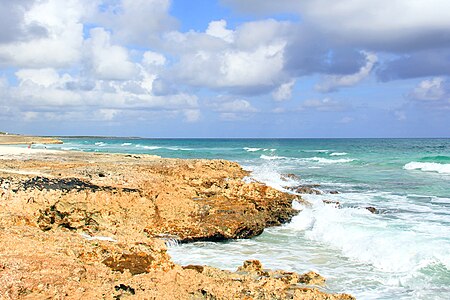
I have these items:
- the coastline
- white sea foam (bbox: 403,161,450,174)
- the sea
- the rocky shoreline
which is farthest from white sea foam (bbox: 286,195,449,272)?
the coastline

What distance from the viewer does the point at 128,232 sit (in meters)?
8.09

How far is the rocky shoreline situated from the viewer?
213 inches

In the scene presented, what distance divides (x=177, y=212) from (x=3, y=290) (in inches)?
→ 239

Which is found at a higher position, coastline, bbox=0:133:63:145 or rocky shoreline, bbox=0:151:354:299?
coastline, bbox=0:133:63:145

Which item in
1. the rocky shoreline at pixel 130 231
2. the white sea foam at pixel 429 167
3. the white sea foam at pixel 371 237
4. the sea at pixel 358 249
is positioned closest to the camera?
the rocky shoreline at pixel 130 231

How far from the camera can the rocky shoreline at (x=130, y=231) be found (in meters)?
5.41

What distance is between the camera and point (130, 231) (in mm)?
8305

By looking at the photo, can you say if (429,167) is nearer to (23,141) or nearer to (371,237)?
(371,237)

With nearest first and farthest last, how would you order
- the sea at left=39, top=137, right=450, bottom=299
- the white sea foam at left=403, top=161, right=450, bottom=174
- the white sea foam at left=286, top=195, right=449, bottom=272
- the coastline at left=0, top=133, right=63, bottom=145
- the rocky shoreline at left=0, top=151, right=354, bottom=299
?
the rocky shoreline at left=0, top=151, right=354, bottom=299, the sea at left=39, top=137, right=450, bottom=299, the white sea foam at left=286, top=195, right=449, bottom=272, the white sea foam at left=403, top=161, right=450, bottom=174, the coastline at left=0, top=133, right=63, bottom=145

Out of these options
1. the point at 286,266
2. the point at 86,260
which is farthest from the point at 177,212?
the point at 86,260

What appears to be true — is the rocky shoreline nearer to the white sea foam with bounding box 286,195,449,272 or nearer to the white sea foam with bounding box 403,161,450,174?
the white sea foam with bounding box 286,195,449,272

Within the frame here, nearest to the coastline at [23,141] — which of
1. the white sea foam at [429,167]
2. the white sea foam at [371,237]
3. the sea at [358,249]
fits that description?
the white sea foam at [429,167]

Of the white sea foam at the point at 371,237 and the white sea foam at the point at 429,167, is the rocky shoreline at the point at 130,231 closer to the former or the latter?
the white sea foam at the point at 371,237

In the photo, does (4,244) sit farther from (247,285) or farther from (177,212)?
(177,212)
